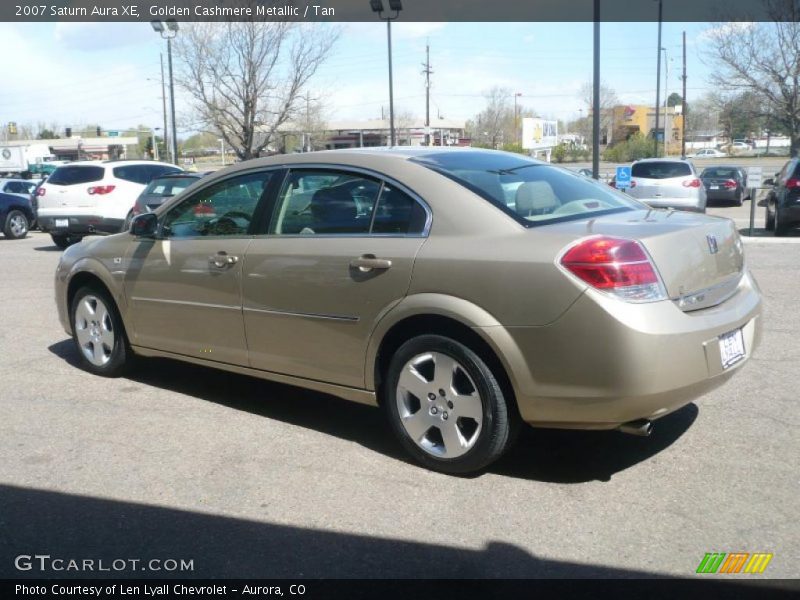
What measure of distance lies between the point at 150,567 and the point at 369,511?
101 cm

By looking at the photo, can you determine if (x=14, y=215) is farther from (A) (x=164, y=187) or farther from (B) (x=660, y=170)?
(B) (x=660, y=170)

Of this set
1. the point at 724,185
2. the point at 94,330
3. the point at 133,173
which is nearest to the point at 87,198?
the point at 133,173

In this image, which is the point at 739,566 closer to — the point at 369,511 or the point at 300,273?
the point at 369,511

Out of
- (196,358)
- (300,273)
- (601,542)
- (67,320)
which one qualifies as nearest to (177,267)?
(196,358)

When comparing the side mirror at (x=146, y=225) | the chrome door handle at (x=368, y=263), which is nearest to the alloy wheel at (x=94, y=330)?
the side mirror at (x=146, y=225)

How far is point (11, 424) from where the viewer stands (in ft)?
17.1

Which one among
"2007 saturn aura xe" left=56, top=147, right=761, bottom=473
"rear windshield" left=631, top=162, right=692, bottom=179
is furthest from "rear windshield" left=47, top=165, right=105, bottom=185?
"2007 saturn aura xe" left=56, top=147, right=761, bottom=473

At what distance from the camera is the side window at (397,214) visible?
434 cm

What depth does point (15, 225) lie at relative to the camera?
19828 mm

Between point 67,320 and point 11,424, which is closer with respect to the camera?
point 11,424

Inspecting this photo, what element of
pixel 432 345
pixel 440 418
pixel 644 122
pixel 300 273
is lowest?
pixel 440 418

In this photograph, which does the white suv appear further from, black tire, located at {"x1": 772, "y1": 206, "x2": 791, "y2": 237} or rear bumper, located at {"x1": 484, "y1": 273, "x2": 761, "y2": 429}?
rear bumper, located at {"x1": 484, "y1": 273, "x2": 761, "y2": 429}

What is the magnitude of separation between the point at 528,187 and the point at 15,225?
18.4 m

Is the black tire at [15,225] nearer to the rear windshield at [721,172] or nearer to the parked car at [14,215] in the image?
the parked car at [14,215]
